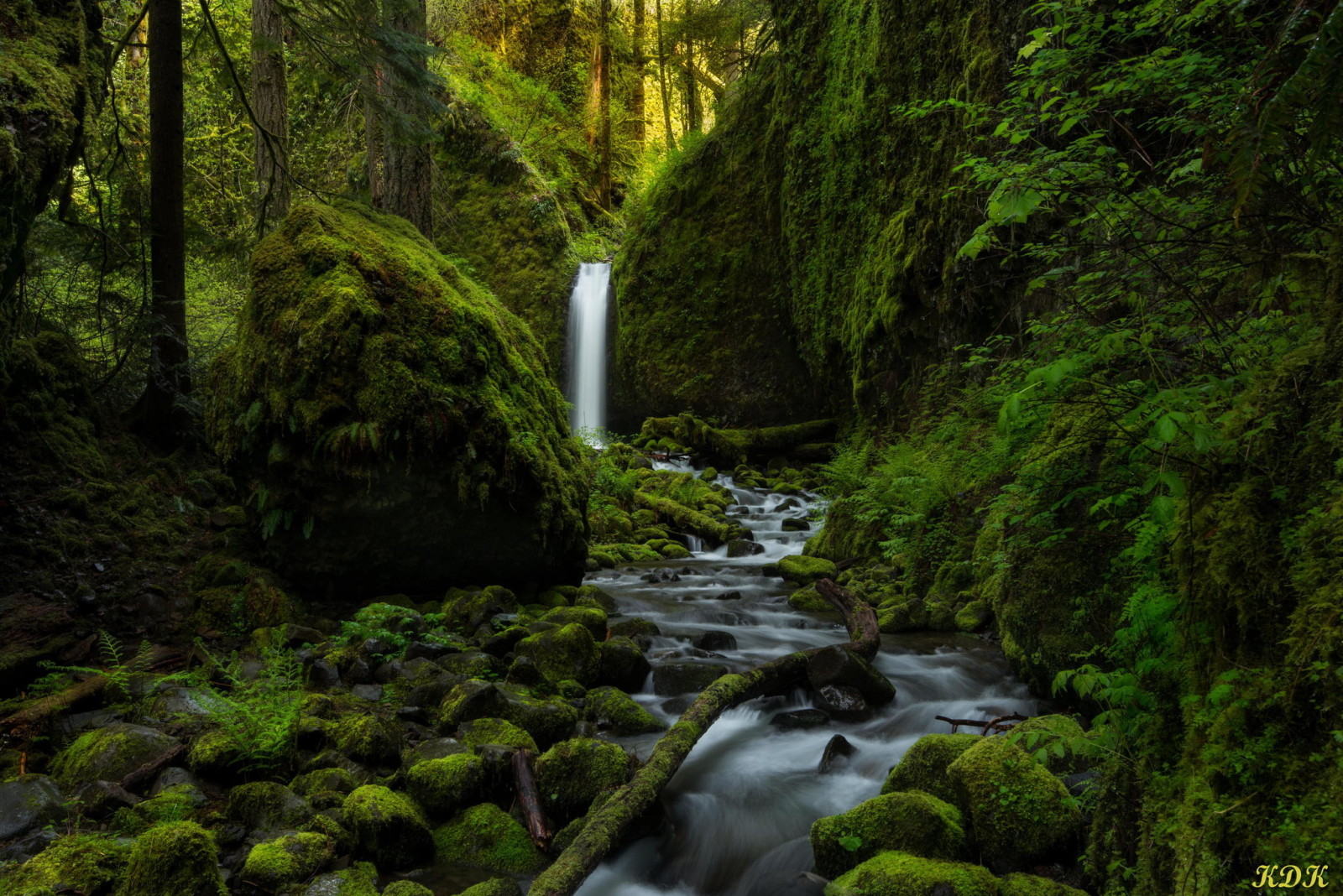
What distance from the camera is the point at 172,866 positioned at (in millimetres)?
2363

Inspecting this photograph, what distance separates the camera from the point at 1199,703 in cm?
191

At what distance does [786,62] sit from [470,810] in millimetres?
14447

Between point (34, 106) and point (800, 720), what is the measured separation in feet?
18.1

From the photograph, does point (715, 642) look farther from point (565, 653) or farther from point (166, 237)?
point (166, 237)

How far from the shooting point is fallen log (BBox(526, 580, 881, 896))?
2520 mm

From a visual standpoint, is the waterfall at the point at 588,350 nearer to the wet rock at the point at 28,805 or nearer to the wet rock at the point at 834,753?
the wet rock at the point at 834,753

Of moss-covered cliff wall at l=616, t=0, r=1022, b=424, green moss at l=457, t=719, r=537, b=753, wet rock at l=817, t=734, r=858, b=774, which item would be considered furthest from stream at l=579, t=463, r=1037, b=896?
moss-covered cliff wall at l=616, t=0, r=1022, b=424

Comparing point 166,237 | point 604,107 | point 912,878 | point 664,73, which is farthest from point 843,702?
point 664,73

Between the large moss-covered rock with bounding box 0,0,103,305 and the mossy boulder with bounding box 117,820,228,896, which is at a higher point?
the large moss-covered rock with bounding box 0,0,103,305

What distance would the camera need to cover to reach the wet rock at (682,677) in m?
4.78

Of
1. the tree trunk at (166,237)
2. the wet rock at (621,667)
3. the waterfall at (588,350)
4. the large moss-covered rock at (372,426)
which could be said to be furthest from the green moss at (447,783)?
the waterfall at (588,350)

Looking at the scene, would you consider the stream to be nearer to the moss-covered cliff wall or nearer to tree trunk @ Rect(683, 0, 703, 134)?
the moss-covered cliff wall

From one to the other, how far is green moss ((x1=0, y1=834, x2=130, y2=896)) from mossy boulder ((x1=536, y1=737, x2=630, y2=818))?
1572 mm

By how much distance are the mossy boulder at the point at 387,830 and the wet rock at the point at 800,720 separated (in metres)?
2.15
